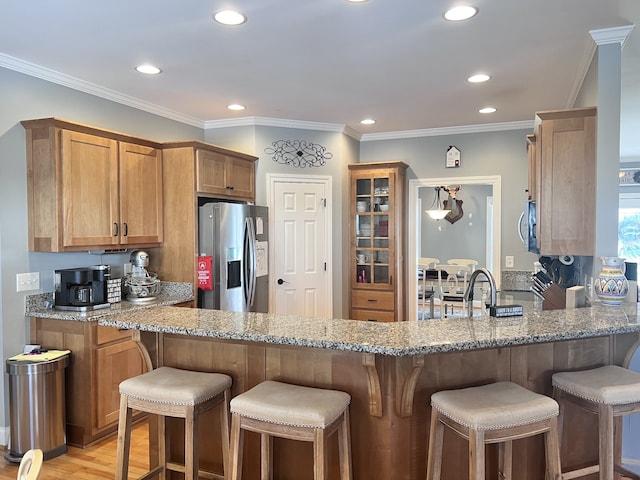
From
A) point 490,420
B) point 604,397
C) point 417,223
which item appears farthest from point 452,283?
point 490,420

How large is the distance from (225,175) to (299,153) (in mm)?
983

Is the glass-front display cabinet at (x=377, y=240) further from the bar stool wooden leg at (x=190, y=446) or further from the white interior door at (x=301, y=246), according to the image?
the bar stool wooden leg at (x=190, y=446)

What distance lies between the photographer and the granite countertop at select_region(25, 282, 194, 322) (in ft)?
10.3

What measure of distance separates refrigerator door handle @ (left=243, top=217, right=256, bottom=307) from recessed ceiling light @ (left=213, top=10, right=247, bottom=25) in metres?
2.03

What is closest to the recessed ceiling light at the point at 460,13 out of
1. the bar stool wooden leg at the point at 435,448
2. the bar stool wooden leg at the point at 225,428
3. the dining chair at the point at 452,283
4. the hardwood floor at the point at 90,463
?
the bar stool wooden leg at the point at 435,448

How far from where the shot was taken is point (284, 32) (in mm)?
2701

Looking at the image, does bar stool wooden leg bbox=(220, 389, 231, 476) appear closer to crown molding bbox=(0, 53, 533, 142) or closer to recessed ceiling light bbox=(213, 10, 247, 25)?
recessed ceiling light bbox=(213, 10, 247, 25)

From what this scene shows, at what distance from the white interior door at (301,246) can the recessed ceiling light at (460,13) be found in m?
2.69

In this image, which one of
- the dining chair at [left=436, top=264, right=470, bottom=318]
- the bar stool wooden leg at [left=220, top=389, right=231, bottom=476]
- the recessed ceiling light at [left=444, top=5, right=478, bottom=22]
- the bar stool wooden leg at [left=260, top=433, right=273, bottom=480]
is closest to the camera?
the bar stool wooden leg at [left=260, top=433, right=273, bottom=480]

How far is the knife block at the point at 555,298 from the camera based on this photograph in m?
3.18

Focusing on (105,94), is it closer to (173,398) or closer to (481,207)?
(173,398)

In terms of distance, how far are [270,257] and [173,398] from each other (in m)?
2.94

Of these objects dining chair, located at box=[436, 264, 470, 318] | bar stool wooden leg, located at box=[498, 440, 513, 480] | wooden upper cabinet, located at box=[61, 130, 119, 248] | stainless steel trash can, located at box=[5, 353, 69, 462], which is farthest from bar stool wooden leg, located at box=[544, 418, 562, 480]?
dining chair, located at box=[436, 264, 470, 318]

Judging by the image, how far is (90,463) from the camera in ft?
9.62
